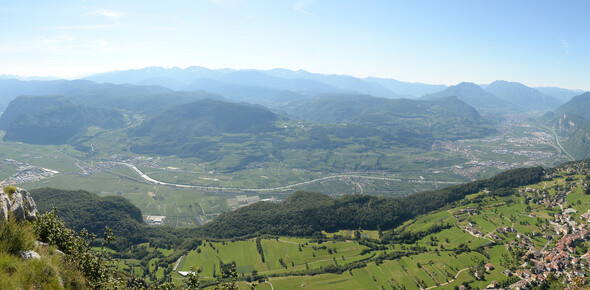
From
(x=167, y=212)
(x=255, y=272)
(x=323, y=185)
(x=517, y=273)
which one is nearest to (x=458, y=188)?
(x=517, y=273)

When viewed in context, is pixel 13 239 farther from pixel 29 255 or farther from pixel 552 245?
pixel 552 245

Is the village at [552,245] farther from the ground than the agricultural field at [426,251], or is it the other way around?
the village at [552,245]

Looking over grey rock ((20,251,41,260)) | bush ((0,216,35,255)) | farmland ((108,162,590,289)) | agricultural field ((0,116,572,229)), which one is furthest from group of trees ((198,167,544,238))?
bush ((0,216,35,255))

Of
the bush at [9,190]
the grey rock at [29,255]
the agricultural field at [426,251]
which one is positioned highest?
the bush at [9,190]

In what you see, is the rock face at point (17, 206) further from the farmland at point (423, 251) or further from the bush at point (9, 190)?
the farmland at point (423, 251)

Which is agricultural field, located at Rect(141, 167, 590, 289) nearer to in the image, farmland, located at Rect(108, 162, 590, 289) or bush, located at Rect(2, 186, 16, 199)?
farmland, located at Rect(108, 162, 590, 289)

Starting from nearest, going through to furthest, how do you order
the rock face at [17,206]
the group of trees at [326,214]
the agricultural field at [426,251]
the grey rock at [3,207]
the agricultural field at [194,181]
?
the grey rock at [3,207] < the rock face at [17,206] < the agricultural field at [426,251] < the group of trees at [326,214] < the agricultural field at [194,181]

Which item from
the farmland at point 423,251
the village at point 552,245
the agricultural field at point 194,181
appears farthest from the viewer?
the agricultural field at point 194,181

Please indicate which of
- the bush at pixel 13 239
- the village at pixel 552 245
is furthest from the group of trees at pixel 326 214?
the bush at pixel 13 239

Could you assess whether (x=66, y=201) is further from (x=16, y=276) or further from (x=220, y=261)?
(x=16, y=276)

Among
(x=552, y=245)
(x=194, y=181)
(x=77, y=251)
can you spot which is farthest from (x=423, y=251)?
(x=194, y=181)
